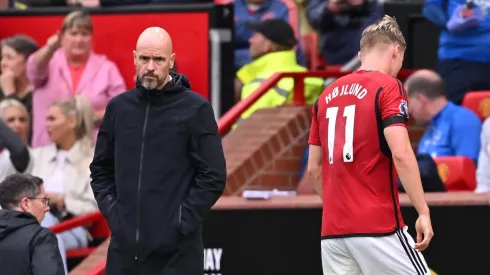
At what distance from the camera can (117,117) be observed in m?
6.64

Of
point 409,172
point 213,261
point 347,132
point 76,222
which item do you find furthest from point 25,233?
point 76,222

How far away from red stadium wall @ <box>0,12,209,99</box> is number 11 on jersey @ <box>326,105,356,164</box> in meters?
5.92

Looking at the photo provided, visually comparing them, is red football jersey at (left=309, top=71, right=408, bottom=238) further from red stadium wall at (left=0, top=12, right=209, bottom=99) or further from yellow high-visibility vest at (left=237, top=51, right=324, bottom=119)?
red stadium wall at (left=0, top=12, right=209, bottom=99)

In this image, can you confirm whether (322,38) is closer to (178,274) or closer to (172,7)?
(172,7)

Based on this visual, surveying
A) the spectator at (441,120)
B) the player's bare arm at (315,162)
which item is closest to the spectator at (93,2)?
the spectator at (441,120)

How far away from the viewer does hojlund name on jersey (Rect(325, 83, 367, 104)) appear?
22.2ft

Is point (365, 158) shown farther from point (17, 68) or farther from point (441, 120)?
point (17, 68)

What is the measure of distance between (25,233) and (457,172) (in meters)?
3.83

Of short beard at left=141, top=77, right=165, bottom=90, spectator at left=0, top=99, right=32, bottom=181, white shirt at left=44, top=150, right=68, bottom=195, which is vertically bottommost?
white shirt at left=44, top=150, right=68, bottom=195

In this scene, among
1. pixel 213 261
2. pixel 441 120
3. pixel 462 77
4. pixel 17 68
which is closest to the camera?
pixel 213 261

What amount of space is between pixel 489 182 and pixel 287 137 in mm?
2321

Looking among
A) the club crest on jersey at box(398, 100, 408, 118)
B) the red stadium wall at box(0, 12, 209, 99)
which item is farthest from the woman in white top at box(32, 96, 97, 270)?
the club crest on jersey at box(398, 100, 408, 118)

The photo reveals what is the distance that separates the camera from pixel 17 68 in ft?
41.5

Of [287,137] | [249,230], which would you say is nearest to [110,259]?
[249,230]
